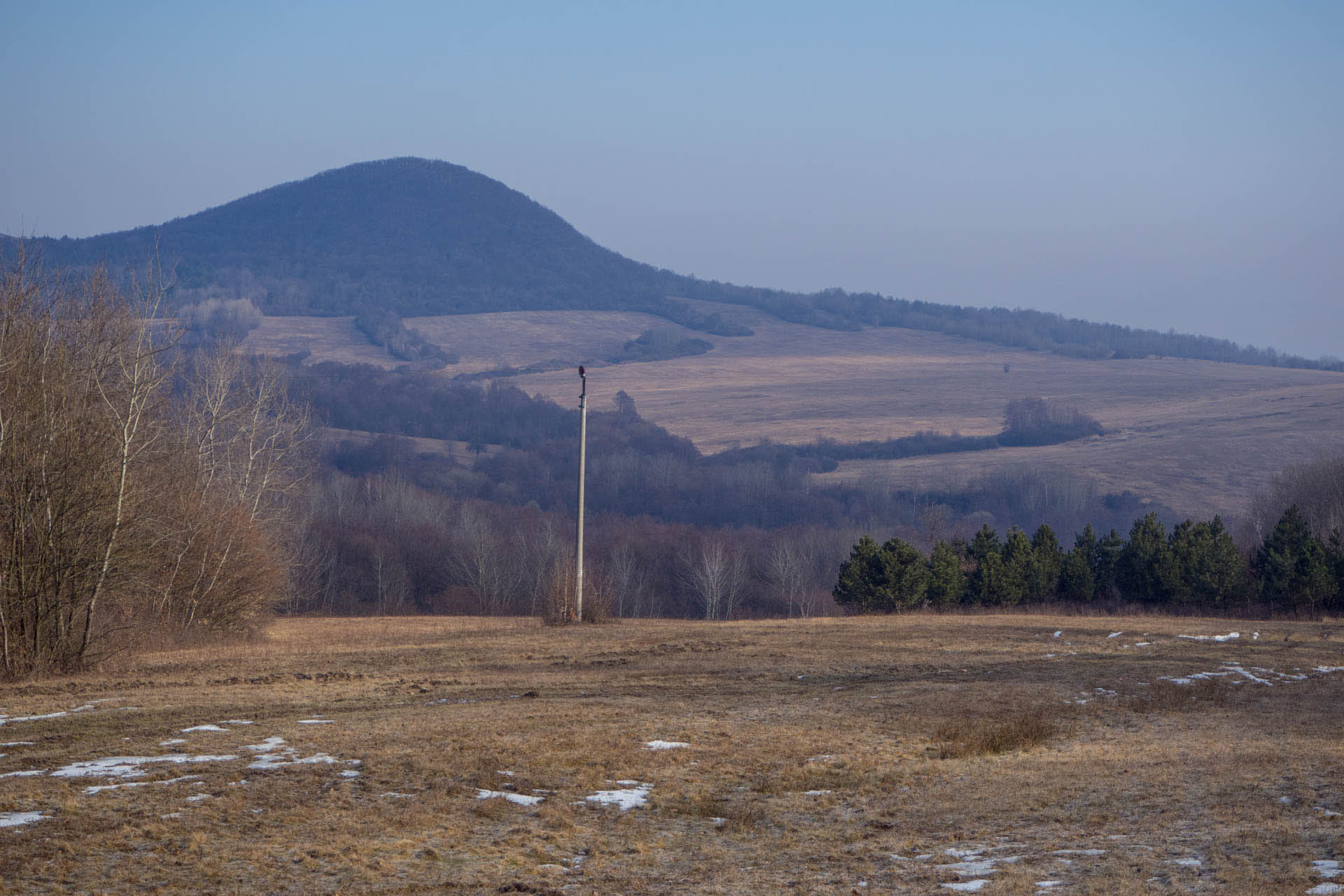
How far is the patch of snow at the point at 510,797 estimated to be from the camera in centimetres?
989

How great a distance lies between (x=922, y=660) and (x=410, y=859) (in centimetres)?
1571

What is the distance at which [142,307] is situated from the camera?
74.7 ft

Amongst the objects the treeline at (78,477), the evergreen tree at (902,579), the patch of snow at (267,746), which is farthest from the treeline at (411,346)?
the patch of snow at (267,746)

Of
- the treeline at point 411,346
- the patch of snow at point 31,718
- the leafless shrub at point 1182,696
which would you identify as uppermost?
the treeline at point 411,346

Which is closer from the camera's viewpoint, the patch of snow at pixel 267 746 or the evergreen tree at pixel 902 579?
the patch of snow at pixel 267 746

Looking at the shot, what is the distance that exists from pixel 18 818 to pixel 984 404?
15606 cm

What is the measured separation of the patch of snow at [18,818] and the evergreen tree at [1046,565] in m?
41.8

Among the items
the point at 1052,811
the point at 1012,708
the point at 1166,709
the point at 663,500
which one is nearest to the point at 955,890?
the point at 1052,811

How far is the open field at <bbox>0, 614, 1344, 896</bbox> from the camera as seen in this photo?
25.3ft

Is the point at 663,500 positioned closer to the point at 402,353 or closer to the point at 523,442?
the point at 523,442

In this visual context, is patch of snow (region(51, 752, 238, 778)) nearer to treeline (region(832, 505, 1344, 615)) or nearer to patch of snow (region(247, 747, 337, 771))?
patch of snow (region(247, 747, 337, 771))

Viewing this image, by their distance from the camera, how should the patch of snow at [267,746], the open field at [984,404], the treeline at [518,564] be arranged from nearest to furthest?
1. the patch of snow at [267,746]
2. the treeline at [518,564]
3. the open field at [984,404]

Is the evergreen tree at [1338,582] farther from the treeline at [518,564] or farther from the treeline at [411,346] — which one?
the treeline at [411,346]

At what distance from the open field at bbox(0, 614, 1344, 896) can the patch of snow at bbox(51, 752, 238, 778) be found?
0.20 ft
